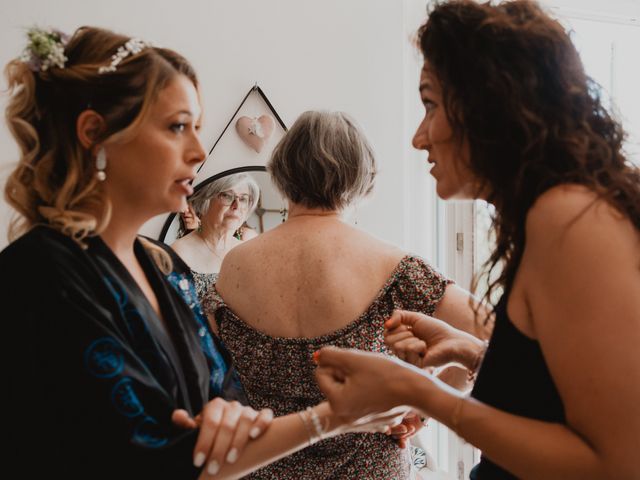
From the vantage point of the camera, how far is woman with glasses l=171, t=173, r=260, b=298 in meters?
2.15

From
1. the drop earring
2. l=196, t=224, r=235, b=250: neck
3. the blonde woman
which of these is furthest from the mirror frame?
the drop earring

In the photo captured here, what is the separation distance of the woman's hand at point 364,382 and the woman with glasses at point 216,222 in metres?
1.22

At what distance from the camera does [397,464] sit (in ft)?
4.73

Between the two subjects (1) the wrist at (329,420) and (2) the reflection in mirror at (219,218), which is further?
(2) the reflection in mirror at (219,218)

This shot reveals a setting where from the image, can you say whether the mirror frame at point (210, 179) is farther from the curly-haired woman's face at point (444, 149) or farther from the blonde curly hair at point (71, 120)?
the curly-haired woman's face at point (444, 149)

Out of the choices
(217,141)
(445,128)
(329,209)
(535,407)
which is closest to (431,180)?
(217,141)

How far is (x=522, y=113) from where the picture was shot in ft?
2.45

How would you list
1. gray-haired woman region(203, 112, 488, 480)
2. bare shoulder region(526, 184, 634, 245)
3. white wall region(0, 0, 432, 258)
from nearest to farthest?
bare shoulder region(526, 184, 634, 245) → gray-haired woman region(203, 112, 488, 480) → white wall region(0, 0, 432, 258)

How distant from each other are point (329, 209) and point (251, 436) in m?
0.73

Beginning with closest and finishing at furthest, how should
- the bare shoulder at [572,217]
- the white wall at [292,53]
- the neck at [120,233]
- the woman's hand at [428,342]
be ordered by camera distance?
the bare shoulder at [572,217] → the neck at [120,233] → the woman's hand at [428,342] → the white wall at [292,53]

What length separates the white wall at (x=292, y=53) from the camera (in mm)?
2105

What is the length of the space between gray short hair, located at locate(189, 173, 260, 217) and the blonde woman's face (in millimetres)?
1204

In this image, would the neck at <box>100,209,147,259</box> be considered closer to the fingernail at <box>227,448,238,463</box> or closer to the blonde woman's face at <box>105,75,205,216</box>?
the blonde woman's face at <box>105,75,205,216</box>

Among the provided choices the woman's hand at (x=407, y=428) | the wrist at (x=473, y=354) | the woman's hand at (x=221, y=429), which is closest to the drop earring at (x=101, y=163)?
the woman's hand at (x=221, y=429)
